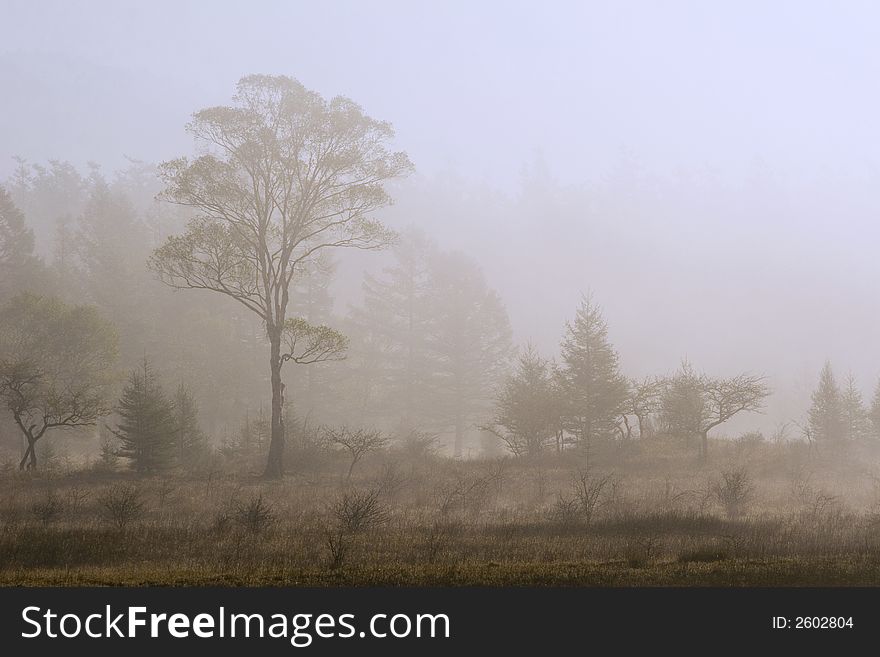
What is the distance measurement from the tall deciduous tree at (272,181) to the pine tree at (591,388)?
1124 centimetres

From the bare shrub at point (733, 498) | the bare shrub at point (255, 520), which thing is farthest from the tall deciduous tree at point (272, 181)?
the bare shrub at point (733, 498)

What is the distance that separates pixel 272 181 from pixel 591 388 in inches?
667

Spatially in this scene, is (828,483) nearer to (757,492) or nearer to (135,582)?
(757,492)

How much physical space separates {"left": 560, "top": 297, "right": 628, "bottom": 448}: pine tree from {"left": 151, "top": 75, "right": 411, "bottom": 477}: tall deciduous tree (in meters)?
11.2

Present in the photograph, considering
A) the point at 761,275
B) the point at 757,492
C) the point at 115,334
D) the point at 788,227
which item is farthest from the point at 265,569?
the point at 788,227

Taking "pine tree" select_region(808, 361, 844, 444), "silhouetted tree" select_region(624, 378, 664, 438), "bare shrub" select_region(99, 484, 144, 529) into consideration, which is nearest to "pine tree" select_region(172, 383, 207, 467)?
"bare shrub" select_region(99, 484, 144, 529)

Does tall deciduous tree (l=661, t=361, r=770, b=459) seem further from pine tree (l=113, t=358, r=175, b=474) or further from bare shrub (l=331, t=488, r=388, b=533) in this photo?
pine tree (l=113, t=358, r=175, b=474)

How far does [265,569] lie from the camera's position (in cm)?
982

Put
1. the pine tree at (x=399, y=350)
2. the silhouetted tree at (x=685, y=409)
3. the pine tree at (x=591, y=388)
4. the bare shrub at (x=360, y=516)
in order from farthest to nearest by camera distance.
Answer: the pine tree at (x=399, y=350), the silhouetted tree at (x=685, y=409), the pine tree at (x=591, y=388), the bare shrub at (x=360, y=516)

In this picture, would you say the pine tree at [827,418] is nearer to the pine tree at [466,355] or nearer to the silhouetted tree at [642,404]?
the silhouetted tree at [642,404]

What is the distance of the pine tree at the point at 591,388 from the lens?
30.5 meters

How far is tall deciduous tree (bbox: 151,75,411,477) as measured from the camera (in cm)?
2528

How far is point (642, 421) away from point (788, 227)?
539 feet

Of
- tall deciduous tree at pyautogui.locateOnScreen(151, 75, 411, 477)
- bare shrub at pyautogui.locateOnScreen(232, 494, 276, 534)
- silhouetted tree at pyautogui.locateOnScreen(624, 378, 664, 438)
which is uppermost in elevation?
tall deciduous tree at pyautogui.locateOnScreen(151, 75, 411, 477)
